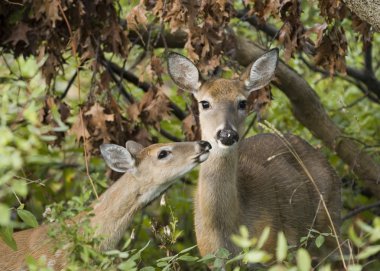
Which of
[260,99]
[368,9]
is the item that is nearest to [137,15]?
[260,99]

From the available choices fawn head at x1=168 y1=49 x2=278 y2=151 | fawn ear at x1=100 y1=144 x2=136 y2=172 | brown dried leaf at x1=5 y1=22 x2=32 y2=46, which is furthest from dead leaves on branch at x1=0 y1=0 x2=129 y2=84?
fawn ear at x1=100 y1=144 x2=136 y2=172

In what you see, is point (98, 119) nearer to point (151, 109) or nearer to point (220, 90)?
point (151, 109)

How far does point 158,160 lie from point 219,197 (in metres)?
0.47

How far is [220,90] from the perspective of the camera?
22.0 feet

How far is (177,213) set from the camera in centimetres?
876

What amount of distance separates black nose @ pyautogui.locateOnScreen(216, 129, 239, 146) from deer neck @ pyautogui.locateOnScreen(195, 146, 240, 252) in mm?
171

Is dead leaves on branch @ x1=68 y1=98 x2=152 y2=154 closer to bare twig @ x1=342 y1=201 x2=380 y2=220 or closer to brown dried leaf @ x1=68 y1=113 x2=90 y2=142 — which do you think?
brown dried leaf @ x1=68 y1=113 x2=90 y2=142

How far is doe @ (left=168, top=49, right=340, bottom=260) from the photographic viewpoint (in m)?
6.35

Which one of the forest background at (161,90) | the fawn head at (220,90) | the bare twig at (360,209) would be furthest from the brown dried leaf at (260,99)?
the bare twig at (360,209)

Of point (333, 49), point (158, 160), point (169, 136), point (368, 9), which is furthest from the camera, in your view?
point (169, 136)

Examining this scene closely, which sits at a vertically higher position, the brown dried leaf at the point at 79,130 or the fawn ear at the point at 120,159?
the fawn ear at the point at 120,159

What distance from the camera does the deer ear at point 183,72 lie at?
6.73 meters

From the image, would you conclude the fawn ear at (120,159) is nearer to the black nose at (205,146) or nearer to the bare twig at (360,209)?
the black nose at (205,146)

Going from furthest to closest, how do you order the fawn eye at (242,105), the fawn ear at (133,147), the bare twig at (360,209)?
the bare twig at (360,209) < the fawn eye at (242,105) < the fawn ear at (133,147)
